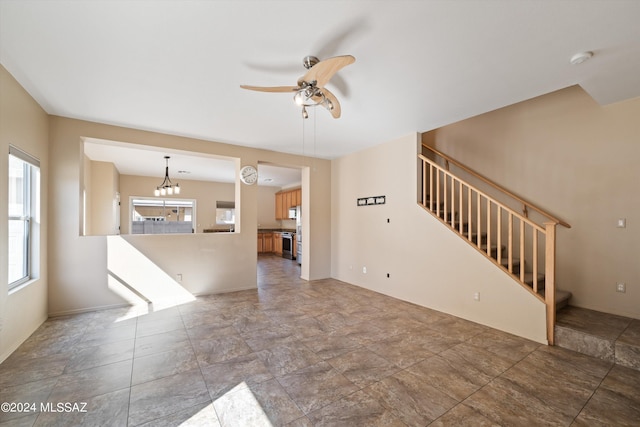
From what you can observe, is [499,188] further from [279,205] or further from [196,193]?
[196,193]

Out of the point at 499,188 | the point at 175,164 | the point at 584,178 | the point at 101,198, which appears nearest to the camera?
the point at 584,178

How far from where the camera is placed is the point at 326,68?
6.70ft

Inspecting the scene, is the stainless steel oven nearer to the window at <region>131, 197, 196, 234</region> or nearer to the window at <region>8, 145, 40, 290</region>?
the window at <region>131, 197, 196, 234</region>

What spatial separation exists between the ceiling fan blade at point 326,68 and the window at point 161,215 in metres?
7.81

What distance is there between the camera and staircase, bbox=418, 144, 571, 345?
282 cm

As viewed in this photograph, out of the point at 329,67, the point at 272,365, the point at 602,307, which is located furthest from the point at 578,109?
the point at 272,365

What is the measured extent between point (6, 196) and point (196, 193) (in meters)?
6.46

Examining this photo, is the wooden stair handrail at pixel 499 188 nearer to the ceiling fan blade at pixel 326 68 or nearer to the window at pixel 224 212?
the ceiling fan blade at pixel 326 68

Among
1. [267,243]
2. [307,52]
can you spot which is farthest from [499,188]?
[267,243]

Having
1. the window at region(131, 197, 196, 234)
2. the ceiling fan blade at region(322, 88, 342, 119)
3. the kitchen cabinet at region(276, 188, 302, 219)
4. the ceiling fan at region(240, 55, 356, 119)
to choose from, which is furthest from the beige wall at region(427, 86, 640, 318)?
the window at region(131, 197, 196, 234)

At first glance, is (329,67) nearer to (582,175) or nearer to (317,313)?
(317,313)

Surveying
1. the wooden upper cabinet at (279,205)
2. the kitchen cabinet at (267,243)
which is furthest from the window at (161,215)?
the wooden upper cabinet at (279,205)

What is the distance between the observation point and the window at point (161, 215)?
809cm

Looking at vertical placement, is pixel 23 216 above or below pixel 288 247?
above
